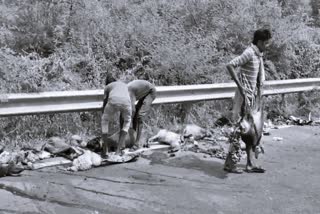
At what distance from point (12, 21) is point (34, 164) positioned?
5.60m

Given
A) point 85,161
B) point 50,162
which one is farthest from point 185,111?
point 50,162

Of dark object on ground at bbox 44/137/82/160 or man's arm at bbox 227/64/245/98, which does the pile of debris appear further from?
dark object on ground at bbox 44/137/82/160

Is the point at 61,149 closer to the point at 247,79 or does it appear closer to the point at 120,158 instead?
the point at 120,158

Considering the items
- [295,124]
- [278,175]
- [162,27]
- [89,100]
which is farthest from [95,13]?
[278,175]

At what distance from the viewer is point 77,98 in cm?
757

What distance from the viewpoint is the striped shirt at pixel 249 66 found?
6.71 metres

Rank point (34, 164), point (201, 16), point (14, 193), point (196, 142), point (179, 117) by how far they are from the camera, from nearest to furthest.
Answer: point (14, 193)
point (34, 164)
point (196, 142)
point (179, 117)
point (201, 16)

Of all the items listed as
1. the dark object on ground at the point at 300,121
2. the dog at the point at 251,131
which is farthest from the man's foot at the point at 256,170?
the dark object on ground at the point at 300,121

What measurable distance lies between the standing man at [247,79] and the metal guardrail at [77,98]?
7.14ft

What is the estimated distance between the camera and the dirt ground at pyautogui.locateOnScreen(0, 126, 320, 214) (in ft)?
16.1

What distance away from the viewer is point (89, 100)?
25.5ft

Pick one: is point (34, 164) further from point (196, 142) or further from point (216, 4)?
point (216, 4)

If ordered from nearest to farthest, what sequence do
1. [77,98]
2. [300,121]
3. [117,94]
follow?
[117,94] < [77,98] < [300,121]

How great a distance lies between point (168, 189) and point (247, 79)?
219cm
